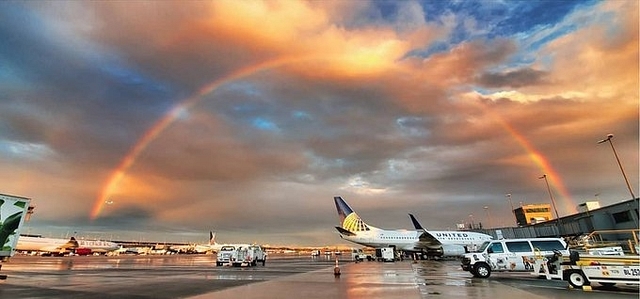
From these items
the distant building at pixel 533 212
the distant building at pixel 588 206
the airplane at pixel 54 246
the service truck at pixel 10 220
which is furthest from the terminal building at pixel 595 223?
the airplane at pixel 54 246

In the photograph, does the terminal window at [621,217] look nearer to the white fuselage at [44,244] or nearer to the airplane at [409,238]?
the airplane at [409,238]

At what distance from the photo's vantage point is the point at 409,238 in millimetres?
56406

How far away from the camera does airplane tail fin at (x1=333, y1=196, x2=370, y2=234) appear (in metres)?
59.9

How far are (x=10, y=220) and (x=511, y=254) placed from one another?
26561 millimetres

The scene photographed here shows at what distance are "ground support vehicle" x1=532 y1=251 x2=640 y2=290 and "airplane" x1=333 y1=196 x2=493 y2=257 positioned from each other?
34548mm

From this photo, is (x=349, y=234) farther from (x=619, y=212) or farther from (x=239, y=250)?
(x=619, y=212)

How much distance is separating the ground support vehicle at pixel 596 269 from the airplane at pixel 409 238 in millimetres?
34548

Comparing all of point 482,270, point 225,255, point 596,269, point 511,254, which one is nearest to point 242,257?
point 225,255

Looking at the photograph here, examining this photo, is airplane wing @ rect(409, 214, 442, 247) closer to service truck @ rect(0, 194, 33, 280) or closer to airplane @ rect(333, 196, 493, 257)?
airplane @ rect(333, 196, 493, 257)

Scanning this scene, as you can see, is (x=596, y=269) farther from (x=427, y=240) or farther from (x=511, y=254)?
(x=427, y=240)

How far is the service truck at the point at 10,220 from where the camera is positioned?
15.9m

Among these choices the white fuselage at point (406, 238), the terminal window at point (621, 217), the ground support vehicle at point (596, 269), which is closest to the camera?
the ground support vehicle at point (596, 269)

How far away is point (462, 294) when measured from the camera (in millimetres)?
12773

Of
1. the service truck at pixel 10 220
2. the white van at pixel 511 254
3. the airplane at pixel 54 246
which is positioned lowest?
the white van at pixel 511 254
